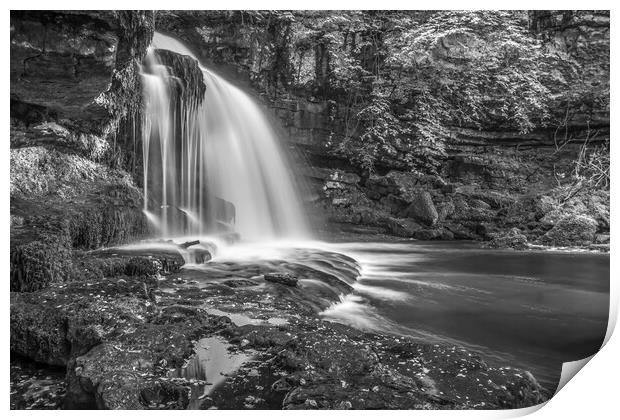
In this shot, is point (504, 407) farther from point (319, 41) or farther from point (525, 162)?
point (525, 162)

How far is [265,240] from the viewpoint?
4.95 metres

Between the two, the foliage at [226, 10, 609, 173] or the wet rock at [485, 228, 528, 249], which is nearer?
the foliage at [226, 10, 609, 173]

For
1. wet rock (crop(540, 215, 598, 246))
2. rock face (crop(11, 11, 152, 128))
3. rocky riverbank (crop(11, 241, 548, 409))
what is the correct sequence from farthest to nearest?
1. wet rock (crop(540, 215, 598, 246))
2. rock face (crop(11, 11, 152, 128))
3. rocky riverbank (crop(11, 241, 548, 409))

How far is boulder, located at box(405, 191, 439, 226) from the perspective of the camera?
6086 millimetres

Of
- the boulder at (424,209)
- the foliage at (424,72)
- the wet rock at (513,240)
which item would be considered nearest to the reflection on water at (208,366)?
the foliage at (424,72)

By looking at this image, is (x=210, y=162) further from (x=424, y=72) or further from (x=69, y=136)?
(x=424, y=72)

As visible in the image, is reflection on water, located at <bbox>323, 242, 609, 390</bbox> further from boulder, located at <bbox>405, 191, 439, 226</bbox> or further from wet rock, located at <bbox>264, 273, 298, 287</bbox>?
boulder, located at <bbox>405, 191, 439, 226</bbox>

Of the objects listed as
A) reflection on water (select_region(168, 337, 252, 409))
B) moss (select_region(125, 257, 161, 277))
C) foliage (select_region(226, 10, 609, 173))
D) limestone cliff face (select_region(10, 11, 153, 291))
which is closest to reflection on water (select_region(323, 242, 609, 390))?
reflection on water (select_region(168, 337, 252, 409))

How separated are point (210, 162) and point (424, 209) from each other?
3327 mm

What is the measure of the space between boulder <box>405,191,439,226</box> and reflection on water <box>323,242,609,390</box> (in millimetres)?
1826

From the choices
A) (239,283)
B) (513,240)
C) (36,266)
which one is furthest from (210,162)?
(513,240)

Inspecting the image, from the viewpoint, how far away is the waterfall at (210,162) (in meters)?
4.36

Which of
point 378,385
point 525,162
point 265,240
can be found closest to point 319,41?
point 265,240

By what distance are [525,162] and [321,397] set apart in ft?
15.4
